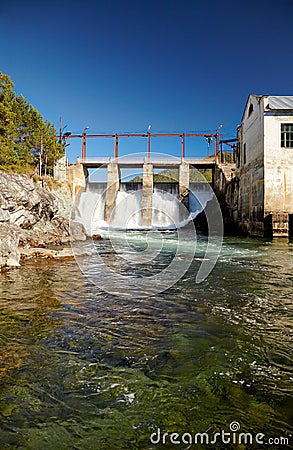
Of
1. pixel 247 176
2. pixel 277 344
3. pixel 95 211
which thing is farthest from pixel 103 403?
pixel 95 211

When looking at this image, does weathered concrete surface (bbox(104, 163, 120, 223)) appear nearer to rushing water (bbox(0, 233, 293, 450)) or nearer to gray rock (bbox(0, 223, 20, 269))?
gray rock (bbox(0, 223, 20, 269))

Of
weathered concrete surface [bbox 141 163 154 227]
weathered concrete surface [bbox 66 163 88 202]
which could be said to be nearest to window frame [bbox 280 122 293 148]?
weathered concrete surface [bbox 141 163 154 227]

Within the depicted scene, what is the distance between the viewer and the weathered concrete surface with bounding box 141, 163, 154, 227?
1346 inches

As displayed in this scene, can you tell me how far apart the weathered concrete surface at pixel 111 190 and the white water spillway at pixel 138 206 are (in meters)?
0.47

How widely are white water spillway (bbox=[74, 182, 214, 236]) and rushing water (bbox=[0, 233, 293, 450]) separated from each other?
2805cm

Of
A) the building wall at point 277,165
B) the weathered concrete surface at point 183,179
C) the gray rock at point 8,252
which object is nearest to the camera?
the gray rock at point 8,252

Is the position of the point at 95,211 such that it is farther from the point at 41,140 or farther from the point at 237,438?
the point at 237,438

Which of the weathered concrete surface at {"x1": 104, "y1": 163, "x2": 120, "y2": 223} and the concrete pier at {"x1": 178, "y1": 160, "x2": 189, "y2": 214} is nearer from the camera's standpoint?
the concrete pier at {"x1": 178, "y1": 160, "x2": 189, "y2": 214}

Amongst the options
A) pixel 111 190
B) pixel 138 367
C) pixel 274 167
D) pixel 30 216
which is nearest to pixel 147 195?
pixel 111 190

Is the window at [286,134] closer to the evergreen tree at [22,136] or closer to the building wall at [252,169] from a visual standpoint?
the building wall at [252,169]

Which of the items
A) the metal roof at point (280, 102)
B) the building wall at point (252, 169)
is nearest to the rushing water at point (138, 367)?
the building wall at point (252, 169)

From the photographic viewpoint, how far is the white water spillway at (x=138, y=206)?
3462 centimetres

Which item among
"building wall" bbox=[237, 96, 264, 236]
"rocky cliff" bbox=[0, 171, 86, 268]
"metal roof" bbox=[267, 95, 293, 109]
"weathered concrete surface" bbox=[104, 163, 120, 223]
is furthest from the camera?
"weathered concrete surface" bbox=[104, 163, 120, 223]

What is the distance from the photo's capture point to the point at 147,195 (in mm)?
34438
